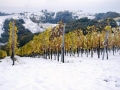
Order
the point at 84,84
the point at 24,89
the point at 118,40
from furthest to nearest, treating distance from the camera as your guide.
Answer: the point at 118,40, the point at 84,84, the point at 24,89

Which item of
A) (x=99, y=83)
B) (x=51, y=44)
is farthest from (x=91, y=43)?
(x=99, y=83)

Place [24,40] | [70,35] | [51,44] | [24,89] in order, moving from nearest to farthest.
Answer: [24,89] → [51,44] → [70,35] → [24,40]

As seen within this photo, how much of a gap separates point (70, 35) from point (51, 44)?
945cm

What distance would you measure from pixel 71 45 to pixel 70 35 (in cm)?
392

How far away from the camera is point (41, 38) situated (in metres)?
69.2

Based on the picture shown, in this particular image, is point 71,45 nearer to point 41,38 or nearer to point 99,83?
point 41,38

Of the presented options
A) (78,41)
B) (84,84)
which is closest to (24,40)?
(78,41)

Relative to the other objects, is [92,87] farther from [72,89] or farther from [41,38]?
[41,38]

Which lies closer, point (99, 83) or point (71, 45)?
point (99, 83)

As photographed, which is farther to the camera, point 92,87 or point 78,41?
point 78,41

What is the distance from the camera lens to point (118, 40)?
8819 cm

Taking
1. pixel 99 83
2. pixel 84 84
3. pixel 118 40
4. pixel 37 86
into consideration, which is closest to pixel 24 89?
pixel 37 86

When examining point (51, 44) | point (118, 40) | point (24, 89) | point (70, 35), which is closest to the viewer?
point (24, 89)

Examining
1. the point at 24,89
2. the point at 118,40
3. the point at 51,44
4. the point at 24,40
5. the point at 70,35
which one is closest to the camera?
the point at 24,89
